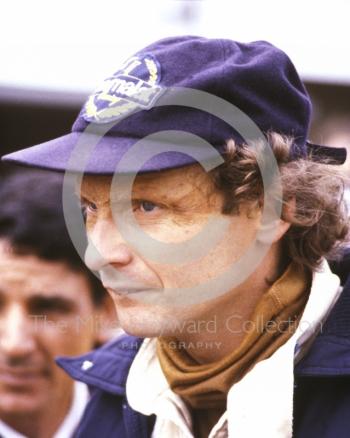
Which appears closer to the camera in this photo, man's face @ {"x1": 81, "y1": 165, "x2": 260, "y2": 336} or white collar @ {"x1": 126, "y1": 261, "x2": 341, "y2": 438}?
white collar @ {"x1": 126, "y1": 261, "x2": 341, "y2": 438}

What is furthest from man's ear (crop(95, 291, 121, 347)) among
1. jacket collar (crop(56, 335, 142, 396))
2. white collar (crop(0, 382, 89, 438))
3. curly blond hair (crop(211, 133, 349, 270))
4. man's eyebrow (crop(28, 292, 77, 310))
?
curly blond hair (crop(211, 133, 349, 270))

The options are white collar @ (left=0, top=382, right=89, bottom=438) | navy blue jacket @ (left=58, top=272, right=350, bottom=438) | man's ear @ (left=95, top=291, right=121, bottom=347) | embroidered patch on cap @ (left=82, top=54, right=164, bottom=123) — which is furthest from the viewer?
man's ear @ (left=95, top=291, right=121, bottom=347)

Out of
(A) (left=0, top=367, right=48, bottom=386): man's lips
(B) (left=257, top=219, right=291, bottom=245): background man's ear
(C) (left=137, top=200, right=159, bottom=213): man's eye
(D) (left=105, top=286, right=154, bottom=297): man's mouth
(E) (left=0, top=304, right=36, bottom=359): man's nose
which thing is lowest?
(A) (left=0, top=367, right=48, bottom=386): man's lips

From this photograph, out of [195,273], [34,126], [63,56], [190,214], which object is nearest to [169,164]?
[190,214]

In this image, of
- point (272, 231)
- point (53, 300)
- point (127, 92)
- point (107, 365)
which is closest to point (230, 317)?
point (272, 231)

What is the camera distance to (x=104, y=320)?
3.20 meters

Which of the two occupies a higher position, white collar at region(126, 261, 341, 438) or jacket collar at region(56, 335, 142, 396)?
white collar at region(126, 261, 341, 438)

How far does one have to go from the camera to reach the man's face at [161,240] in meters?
2.02

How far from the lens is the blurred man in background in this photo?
2.98 metres

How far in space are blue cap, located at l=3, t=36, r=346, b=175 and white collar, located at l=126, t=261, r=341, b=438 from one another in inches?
18.2

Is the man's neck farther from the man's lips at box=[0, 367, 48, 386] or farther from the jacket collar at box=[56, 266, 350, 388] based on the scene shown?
the man's lips at box=[0, 367, 48, 386]

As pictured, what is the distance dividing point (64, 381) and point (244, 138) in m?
1.59

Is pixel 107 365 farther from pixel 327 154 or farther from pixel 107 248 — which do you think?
pixel 327 154

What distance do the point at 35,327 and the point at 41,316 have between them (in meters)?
0.05
